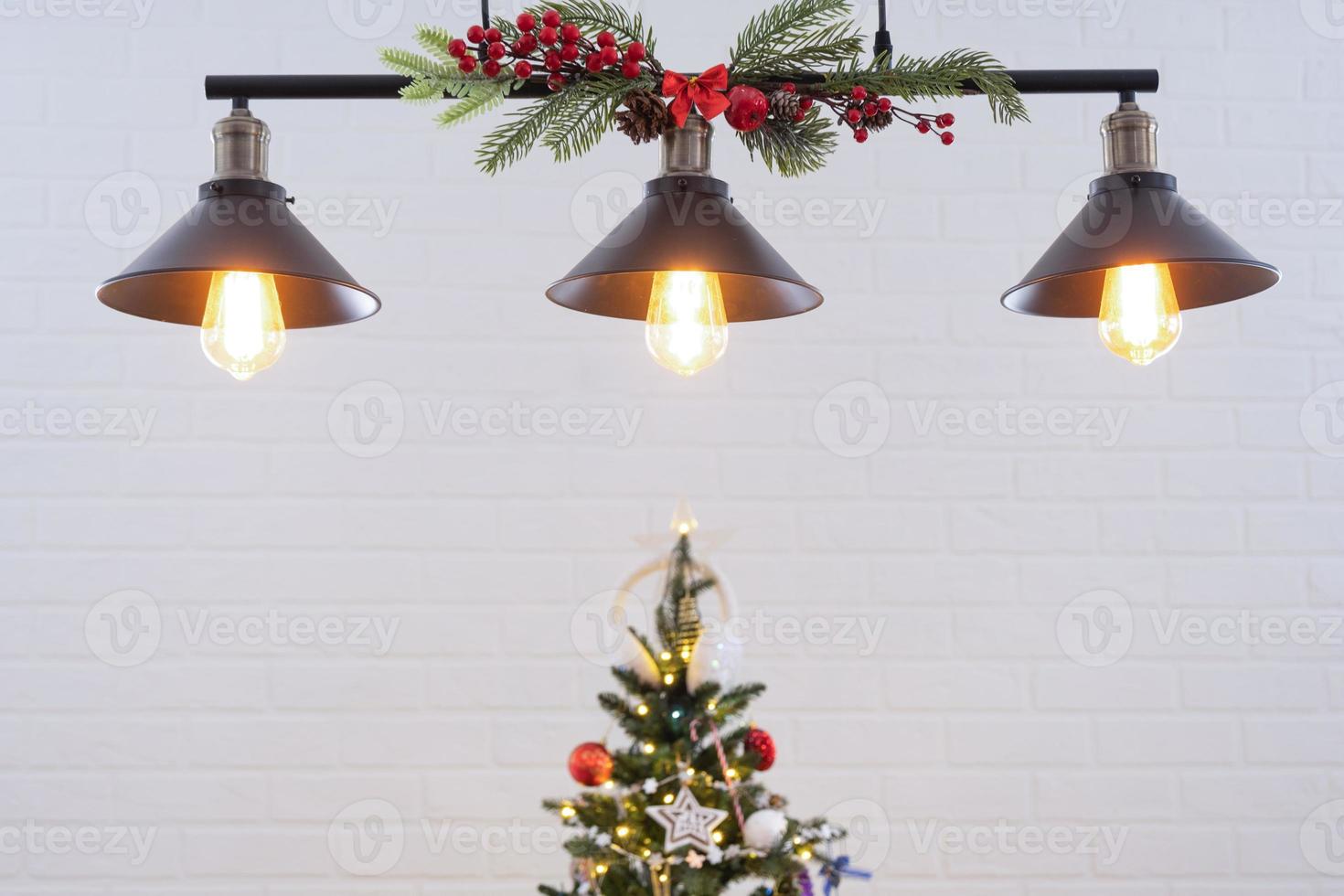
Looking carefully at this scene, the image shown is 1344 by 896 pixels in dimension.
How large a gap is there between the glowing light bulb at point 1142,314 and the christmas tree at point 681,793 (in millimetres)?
461

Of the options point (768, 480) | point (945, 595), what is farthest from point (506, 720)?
point (945, 595)

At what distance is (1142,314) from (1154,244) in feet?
0.38

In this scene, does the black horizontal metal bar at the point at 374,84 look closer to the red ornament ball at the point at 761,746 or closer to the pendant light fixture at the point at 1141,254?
the pendant light fixture at the point at 1141,254

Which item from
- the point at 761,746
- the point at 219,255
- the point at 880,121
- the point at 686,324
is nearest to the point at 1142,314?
the point at 880,121

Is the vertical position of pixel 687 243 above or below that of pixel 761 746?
above

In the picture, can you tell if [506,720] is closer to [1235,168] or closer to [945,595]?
[945,595]

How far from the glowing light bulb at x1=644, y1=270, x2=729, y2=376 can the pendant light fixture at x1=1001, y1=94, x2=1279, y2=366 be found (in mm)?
279

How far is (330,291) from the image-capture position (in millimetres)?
1090

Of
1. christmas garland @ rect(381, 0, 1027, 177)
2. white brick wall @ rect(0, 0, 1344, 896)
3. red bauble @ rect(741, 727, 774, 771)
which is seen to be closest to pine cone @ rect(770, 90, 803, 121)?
christmas garland @ rect(381, 0, 1027, 177)

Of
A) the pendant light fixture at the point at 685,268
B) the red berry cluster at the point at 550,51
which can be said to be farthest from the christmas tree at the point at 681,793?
the red berry cluster at the point at 550,51

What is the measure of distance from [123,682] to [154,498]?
0.91 feet

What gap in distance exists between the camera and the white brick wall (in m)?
1.70

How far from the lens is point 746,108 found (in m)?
0.89

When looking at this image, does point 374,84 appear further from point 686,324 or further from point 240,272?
point 686,324
